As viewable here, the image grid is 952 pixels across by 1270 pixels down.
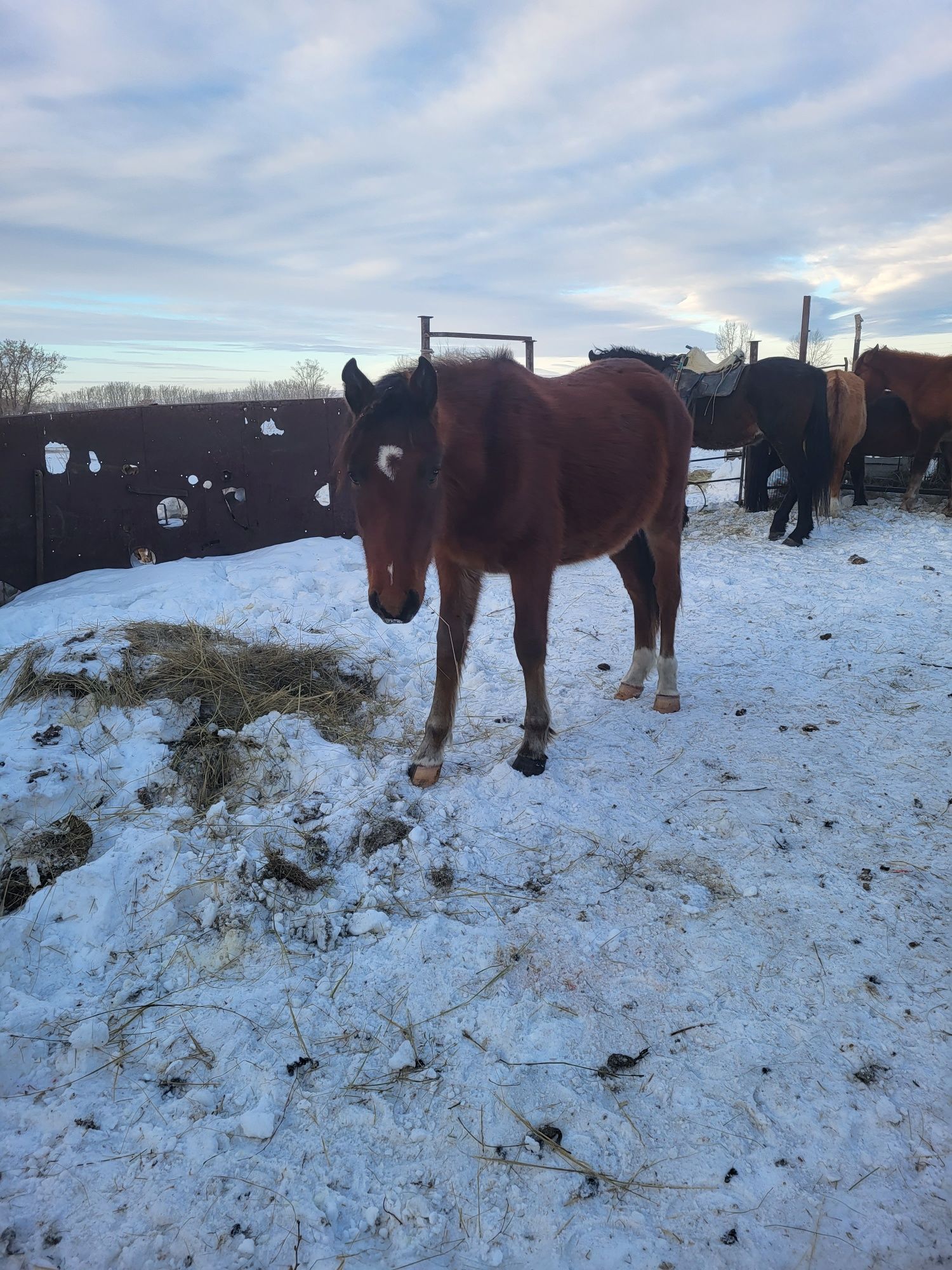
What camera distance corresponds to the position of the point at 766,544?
26.4 ft

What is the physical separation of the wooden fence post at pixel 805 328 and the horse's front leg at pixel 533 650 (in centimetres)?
1448

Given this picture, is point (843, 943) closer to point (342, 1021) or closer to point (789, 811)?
point (789, 811)

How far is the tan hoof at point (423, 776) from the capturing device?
10.1 feet

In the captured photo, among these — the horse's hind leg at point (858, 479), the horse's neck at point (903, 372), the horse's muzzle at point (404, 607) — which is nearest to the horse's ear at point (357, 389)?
the horse's muzzle at point (404, 607)

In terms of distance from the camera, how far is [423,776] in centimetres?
309

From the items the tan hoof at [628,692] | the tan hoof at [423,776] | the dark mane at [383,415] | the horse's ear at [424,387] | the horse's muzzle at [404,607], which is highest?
the horse's ear at [424,387]

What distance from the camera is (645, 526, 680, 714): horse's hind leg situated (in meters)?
3.95

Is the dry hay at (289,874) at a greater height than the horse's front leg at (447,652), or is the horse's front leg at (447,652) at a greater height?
the horse's front leg at (447,652)

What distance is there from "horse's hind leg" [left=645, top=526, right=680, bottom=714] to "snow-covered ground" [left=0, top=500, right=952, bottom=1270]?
0.29 meters

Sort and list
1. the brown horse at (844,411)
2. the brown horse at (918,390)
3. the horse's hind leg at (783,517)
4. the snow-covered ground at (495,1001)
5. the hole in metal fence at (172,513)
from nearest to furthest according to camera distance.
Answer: the snow-covered ground at (495,1001)
the hole in metal fence at (172,513)
the horse's hind leg at (783,517)
the brown horse at (844,411)
the brown horse at (918,390)

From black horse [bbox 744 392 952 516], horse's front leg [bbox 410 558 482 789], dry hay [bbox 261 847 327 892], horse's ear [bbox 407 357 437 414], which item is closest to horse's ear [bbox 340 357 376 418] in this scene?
horse's ear [bbox 407 357 437 414]

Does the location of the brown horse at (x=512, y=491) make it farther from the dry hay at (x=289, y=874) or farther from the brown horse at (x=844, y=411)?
the brown horse at (x=844, y=411)

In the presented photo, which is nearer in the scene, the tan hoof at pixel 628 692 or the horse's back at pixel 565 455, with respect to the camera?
the horse's back at pixel 565 455

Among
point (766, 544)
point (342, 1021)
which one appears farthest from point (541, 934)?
point (766, 544)
